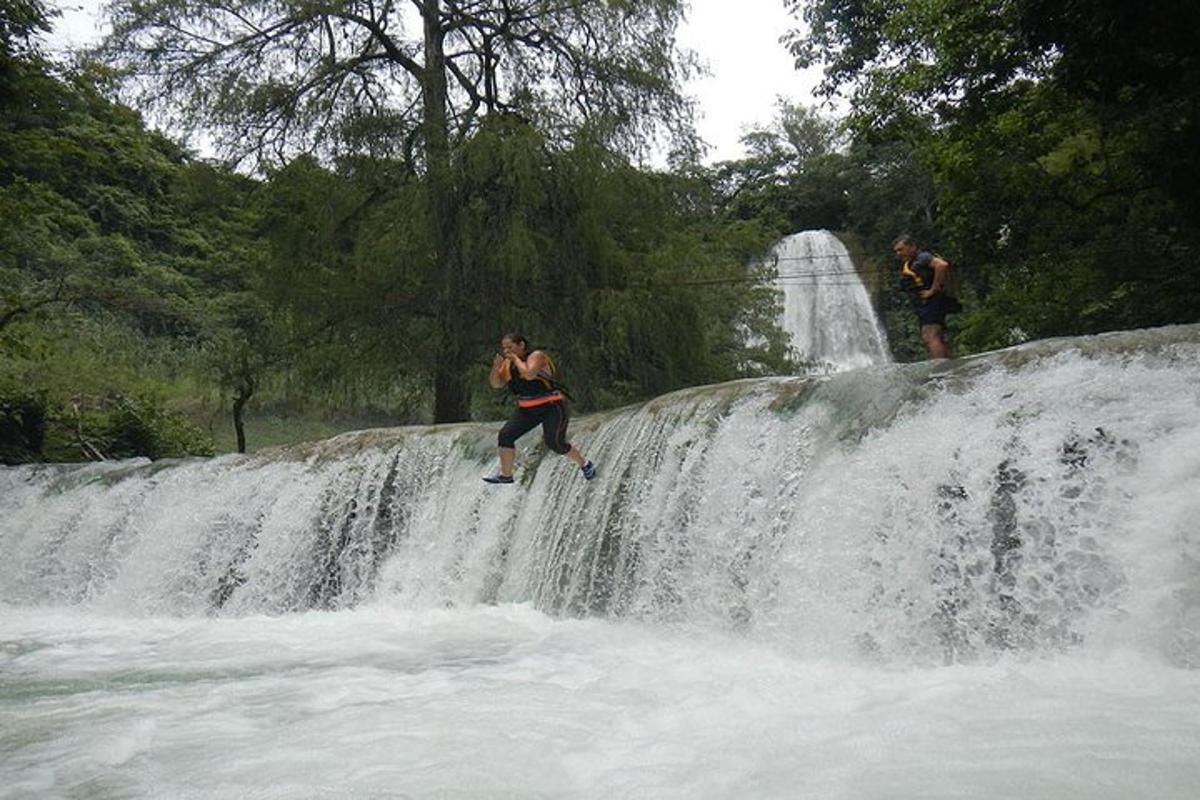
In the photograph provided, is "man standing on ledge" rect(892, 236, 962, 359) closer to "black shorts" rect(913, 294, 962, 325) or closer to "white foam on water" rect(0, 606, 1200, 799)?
"black shorts" rect(913, 294, 962, 325)

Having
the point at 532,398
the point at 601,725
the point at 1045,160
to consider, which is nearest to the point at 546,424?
the point at 532,398

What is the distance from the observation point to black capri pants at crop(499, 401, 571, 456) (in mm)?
7973

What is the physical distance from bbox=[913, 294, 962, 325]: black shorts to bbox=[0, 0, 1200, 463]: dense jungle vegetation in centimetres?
443

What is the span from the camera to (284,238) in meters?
14.1

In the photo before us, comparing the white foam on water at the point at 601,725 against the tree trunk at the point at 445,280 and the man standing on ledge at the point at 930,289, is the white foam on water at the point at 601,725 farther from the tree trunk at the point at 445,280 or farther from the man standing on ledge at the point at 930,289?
the tree trunk at the point at 445,280

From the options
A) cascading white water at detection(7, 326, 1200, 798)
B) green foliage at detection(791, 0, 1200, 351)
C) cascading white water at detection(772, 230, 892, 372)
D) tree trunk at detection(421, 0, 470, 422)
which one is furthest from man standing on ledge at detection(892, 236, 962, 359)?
cascading white water at detection(772, 230, 892, 372)

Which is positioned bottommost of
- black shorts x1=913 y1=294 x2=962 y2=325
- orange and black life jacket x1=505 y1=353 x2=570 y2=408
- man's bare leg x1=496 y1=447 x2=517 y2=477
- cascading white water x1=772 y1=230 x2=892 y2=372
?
man's bare leg x1=496 y1=447 x2=517 y2=477

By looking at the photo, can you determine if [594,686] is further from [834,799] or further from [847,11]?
[847,11]

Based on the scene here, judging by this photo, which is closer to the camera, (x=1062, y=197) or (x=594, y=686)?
(x=594, y=686)

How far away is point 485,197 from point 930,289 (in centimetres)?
731

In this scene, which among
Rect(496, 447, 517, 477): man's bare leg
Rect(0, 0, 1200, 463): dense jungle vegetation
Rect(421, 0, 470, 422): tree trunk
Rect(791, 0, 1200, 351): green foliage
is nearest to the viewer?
Rect(496, 447, 517, 477): man's bare leg

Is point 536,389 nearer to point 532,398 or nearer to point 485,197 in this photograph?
point 532,398

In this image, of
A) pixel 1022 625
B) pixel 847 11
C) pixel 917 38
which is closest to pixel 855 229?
pixel 847 11

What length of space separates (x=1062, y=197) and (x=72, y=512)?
11610 millimetres
